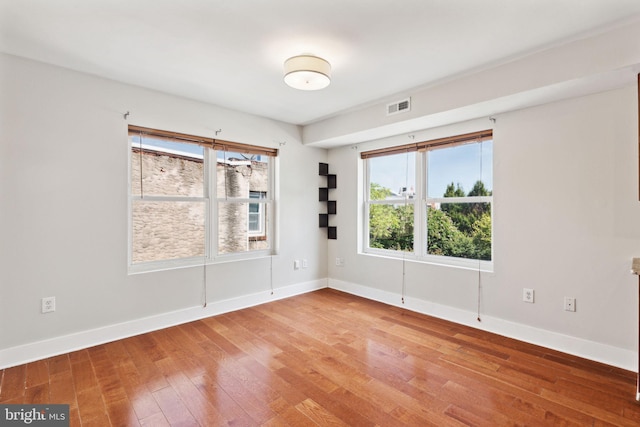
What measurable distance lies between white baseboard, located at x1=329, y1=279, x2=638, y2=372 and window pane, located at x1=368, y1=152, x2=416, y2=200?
1.33 m

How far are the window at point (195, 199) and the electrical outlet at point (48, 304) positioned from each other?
2.25ft

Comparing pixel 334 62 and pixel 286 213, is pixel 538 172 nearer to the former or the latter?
pixel 334 62

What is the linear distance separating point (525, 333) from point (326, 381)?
2.02 metres

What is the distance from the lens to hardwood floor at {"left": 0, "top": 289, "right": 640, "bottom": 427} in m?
1.89

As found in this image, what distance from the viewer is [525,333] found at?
9.68 feet

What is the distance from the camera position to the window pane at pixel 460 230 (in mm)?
3367

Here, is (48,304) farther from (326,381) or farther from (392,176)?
(392,176)

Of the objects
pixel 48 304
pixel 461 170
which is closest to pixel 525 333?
pixel 461 170

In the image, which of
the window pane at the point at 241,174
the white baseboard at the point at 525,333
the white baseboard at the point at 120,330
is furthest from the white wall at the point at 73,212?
the white baseboard at the point at 525,333

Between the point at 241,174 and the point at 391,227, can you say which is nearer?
the point at 241,174

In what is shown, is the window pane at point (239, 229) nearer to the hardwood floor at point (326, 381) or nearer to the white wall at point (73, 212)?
the white wall at point (73, 212)

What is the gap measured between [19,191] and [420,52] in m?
3.42

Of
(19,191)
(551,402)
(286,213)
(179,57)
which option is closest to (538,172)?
(551,402)

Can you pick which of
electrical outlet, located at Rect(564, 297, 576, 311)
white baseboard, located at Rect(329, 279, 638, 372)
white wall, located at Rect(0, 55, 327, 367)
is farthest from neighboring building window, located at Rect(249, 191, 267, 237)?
electrical outlet, located at Rect(564, 297, 576, 311)
